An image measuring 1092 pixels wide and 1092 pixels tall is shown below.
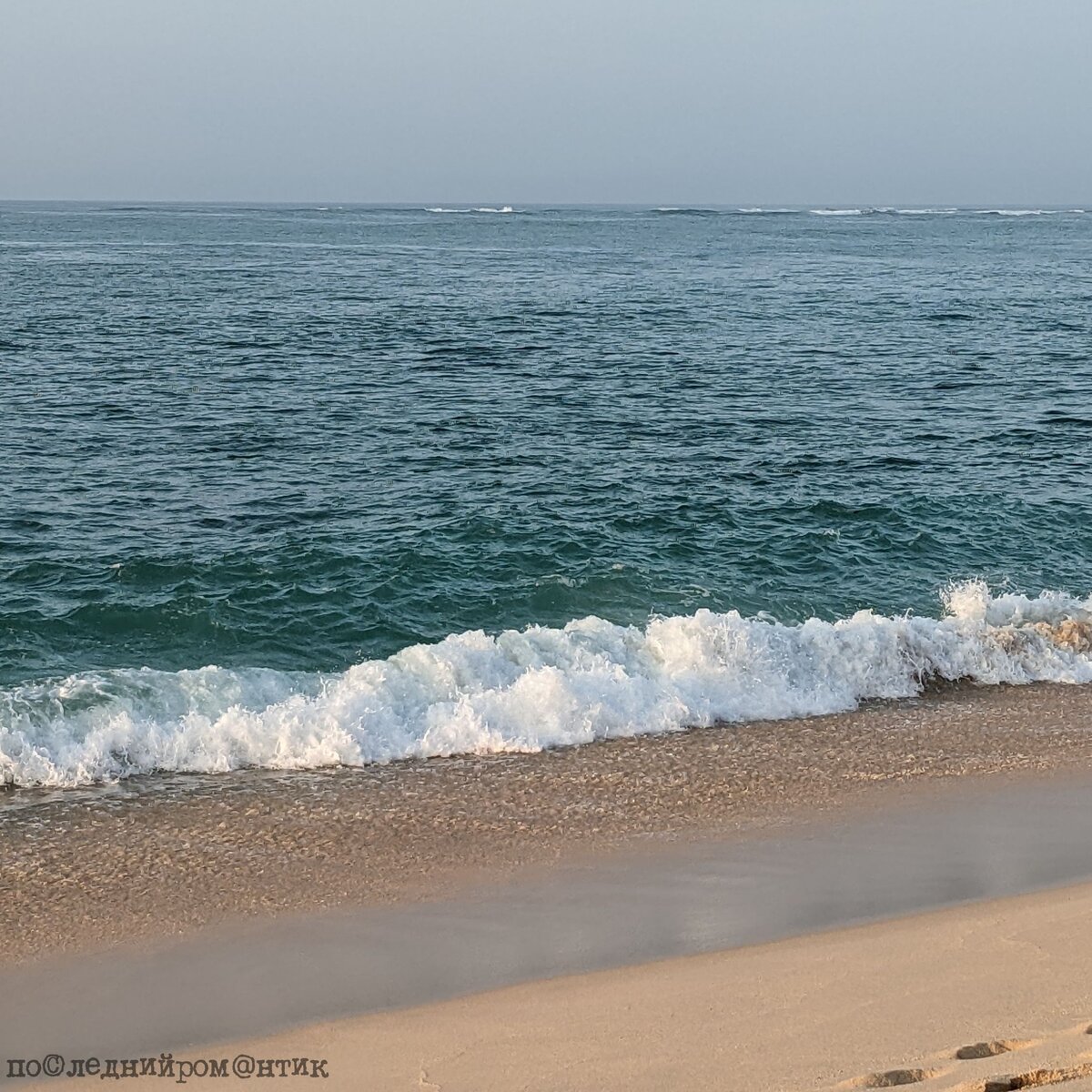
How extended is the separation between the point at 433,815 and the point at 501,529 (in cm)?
763

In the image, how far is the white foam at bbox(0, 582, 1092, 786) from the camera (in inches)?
411

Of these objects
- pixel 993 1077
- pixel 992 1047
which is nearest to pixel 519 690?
pixel 992 1047

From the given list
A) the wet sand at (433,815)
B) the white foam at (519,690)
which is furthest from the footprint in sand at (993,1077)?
the white foam at (519,690)

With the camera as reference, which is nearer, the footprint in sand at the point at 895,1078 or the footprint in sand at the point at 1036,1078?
the footprint in sand at the point at 1036,1078

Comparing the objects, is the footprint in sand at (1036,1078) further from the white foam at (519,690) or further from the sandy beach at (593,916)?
the white foam at (519,690)

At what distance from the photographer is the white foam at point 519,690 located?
10438 millimetres

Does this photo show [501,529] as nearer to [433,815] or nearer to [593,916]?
[433,815]

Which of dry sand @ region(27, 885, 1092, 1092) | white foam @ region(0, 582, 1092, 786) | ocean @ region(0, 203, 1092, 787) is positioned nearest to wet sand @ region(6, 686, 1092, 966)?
white foam @ region(0, 582, 1092, 786)

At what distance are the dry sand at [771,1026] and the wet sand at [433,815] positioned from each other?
1.63m

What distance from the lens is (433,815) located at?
9.28 meters

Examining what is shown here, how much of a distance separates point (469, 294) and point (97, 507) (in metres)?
28.9

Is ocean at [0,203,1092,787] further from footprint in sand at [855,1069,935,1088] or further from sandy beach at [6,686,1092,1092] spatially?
footprint in sand at [855,1069,935,1088]

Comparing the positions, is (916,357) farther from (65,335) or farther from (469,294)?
(65,335)

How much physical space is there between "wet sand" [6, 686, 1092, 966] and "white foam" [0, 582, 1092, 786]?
358 millimetres
